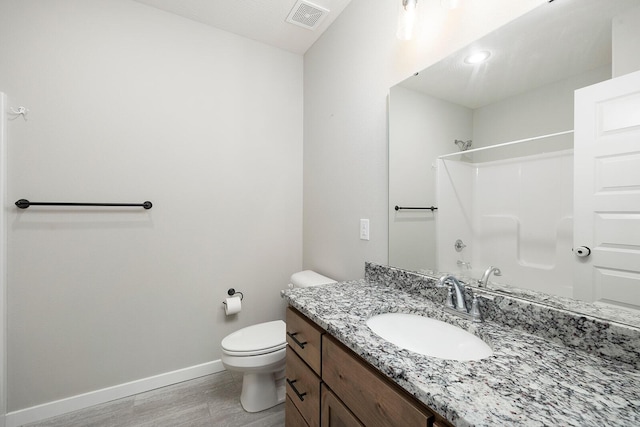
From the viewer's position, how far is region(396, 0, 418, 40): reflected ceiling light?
1.22 meters

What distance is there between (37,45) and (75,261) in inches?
48.3

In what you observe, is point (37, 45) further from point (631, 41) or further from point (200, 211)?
point (631, 41)

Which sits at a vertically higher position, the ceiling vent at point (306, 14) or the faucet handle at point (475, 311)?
the ceiling vent at point (306, 14)

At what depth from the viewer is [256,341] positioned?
162 centimetres

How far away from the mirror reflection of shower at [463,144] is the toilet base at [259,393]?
1.62 metres

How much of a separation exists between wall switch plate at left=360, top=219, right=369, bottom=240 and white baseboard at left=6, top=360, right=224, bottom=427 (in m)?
1.46

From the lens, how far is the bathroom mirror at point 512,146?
2.62 ft

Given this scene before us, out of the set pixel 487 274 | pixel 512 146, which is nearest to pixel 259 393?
pixel 487 274

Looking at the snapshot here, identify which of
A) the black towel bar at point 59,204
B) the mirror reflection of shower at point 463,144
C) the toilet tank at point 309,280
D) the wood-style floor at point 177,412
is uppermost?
the mirror reflection of shower at point 463,144

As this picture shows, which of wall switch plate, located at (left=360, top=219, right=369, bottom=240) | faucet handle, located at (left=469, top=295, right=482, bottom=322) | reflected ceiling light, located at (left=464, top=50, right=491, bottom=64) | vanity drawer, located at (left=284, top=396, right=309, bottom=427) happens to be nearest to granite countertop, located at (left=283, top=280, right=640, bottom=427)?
faucet handle, located at (left=469, top=295, right=482, bottom=322)

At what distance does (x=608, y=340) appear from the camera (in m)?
0.69

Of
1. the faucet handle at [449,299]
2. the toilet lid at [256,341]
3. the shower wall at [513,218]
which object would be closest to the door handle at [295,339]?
the toilet lid at [256,341]

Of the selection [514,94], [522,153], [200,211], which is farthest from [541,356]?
[200,211]

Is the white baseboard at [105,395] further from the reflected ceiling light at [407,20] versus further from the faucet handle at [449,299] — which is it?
the reflected ceiling light at [407,20]
